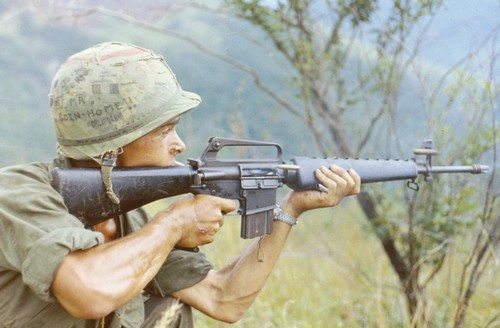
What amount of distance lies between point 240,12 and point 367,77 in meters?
0.93

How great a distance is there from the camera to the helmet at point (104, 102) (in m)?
2.77

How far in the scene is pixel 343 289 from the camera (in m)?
5.22

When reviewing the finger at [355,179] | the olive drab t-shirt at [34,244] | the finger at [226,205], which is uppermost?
the finger at [355,179]

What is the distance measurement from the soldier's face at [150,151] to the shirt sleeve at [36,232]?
14.7 inches

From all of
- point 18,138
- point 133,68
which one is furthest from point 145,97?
point 18,138

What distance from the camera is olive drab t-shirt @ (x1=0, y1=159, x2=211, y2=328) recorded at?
234cm

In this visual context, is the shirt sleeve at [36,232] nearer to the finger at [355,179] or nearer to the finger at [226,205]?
the finger at [226,205]

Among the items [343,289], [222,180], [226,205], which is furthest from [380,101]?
[226,205]

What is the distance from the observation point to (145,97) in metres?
2.83

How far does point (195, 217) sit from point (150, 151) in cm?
33

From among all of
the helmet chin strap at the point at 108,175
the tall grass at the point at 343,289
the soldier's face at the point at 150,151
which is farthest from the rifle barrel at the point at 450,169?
the helmet chin strap at the point at 108,175

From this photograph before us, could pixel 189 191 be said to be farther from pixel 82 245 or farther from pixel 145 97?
pixel 82 245

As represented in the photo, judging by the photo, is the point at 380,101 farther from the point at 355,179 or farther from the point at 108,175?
the point at 108,175

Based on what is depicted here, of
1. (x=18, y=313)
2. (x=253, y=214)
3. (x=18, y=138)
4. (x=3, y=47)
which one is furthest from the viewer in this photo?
(x=3, y=47)
